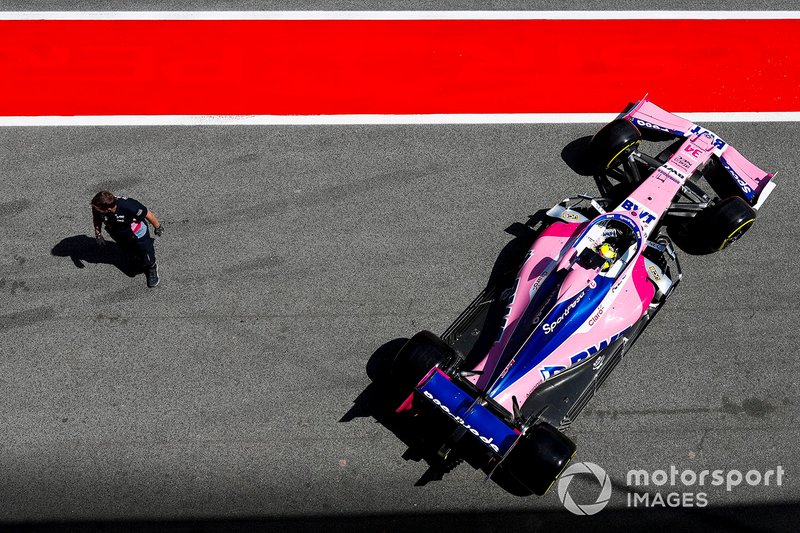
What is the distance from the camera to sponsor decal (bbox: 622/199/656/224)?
8.36 meters

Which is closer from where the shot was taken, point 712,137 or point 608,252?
point 608,252

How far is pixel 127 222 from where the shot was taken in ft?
26.2

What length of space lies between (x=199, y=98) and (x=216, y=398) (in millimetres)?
4749

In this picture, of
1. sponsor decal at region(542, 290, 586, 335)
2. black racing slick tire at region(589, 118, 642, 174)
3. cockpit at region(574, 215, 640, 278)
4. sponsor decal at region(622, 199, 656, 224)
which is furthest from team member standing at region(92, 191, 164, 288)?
black racing slick tire at region(589, 118, 642, 174)

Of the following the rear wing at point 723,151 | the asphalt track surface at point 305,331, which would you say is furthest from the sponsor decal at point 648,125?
the asphalt track surface at point 305,331

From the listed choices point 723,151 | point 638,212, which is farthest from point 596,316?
point 723,151

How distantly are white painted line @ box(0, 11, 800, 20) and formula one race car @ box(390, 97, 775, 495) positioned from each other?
3.10m

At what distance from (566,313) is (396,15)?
6320mm

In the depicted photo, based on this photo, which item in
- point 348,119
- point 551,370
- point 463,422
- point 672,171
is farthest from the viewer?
point 348,119

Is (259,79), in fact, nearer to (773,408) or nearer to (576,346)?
(576,346)

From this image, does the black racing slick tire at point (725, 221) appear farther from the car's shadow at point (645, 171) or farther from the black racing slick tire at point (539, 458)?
the black racing slick tire at point (539, 458)

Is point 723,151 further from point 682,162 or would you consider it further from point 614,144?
point 614,144

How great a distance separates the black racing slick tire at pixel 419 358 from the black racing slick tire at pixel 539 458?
1085 mm

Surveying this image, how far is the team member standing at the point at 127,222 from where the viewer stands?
7738 millimetres
